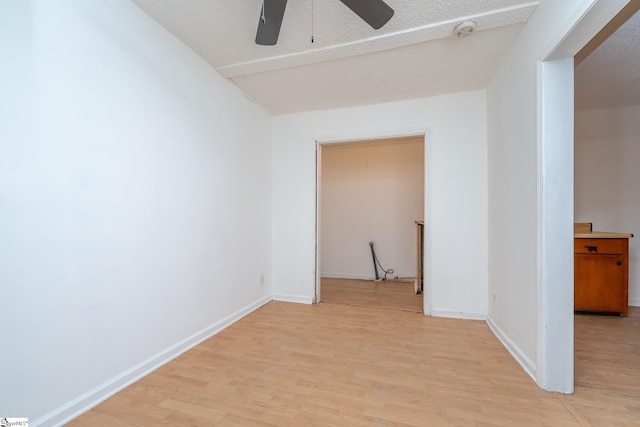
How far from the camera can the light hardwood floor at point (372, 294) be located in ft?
9.94

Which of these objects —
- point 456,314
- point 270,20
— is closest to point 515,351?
point 456,314

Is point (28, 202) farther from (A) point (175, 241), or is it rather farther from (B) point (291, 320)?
(B) point (291, 320)

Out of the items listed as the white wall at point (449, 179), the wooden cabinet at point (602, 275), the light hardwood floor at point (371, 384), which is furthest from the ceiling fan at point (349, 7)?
the wooden cabinet at point (602, 275)

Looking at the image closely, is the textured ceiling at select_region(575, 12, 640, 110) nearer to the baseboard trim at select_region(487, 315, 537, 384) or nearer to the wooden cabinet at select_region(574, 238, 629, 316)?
the wooden cabinet at select_region(574, 238, 629, 316)

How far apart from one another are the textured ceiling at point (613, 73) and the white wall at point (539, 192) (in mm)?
751

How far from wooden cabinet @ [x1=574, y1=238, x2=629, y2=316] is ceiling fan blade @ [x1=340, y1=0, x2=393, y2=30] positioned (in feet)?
10.1

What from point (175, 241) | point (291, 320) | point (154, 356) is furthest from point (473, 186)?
point (154, 356)

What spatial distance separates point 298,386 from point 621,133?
178 inches

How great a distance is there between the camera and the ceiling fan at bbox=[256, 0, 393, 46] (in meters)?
1.28

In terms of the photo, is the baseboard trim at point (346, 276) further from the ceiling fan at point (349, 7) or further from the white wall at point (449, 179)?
the ceiling fan at point (349, 7)

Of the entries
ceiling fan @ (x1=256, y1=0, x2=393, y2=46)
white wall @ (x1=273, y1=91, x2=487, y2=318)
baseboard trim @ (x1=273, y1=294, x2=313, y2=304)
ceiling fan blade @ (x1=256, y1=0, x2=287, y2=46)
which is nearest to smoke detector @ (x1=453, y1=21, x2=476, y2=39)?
ceiling fan @ (x1=256, y1=0, x2=393, y2=46)

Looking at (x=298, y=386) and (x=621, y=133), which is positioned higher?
(x=621, y=133)

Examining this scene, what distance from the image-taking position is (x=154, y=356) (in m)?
1.70

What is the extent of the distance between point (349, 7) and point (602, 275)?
3.55 meters
